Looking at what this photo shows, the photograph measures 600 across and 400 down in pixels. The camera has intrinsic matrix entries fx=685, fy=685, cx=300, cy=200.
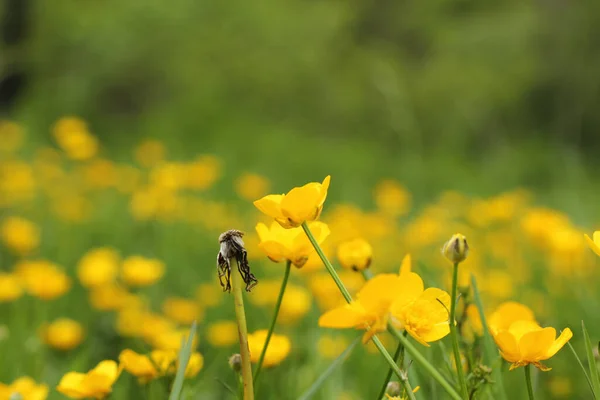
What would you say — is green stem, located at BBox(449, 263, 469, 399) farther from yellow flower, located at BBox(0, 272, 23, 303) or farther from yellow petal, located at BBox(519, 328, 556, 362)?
yellow flower, located at BBox(0, 272, 23, 303)

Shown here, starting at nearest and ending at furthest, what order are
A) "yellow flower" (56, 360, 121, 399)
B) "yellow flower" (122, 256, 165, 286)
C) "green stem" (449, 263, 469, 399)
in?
"green stem" (449, 263, 469, 399)
"yellow flower" (56, 360, 121, 399)
"yellow flower" (122, 256, 165, 286)

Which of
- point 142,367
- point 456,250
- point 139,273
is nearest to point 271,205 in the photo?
point 456,250

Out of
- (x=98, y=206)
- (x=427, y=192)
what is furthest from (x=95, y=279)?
(x=427, y=192)

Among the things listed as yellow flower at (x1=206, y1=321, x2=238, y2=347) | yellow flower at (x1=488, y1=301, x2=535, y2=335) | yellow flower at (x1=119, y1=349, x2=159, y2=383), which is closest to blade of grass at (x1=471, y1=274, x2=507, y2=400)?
yellow flower at (x1=488, y1=301, x2=535, y2=335)

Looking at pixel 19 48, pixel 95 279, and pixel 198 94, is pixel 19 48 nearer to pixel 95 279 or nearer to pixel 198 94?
pixel 198 94

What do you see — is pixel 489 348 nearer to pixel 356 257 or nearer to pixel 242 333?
pixel 356 257

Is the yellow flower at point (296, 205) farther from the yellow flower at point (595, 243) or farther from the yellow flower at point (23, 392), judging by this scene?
the yellow flower at point (23, 392)

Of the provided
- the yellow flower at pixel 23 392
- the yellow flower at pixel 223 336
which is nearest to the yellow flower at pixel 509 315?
the yellow flower at pixel 23 392
